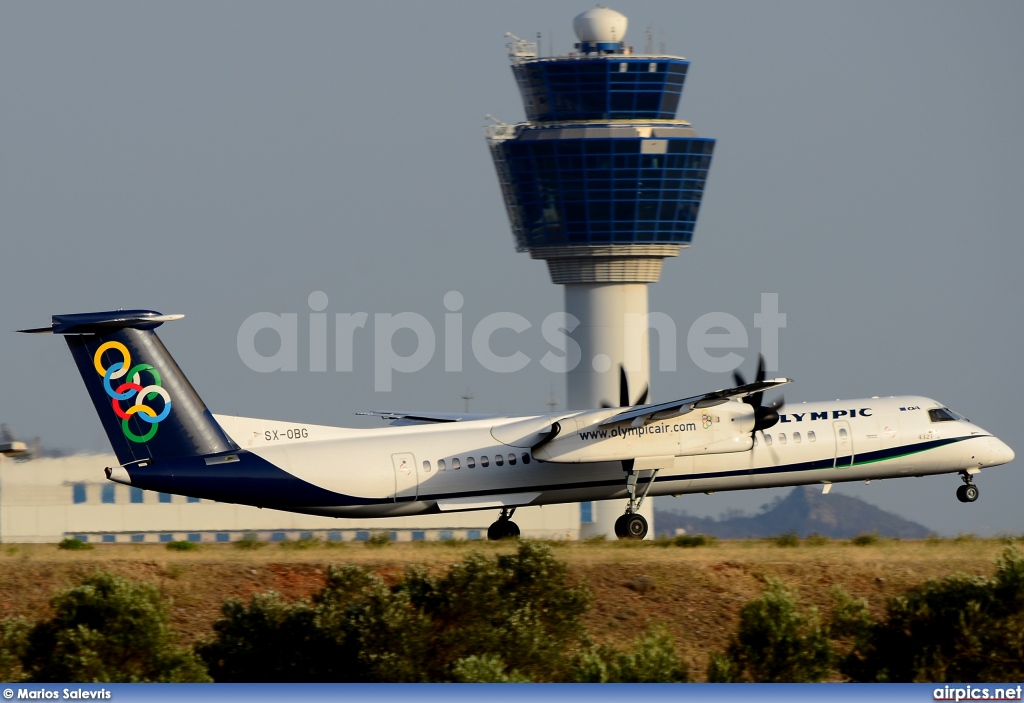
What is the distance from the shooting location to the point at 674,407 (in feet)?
98.6

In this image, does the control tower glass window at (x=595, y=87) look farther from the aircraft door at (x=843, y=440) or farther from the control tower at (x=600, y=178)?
the aircraft door at (x=843, y=440)

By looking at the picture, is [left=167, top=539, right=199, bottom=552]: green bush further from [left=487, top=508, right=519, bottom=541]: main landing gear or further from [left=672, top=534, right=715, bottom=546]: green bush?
[left=672, top=534, right=715, bottom=546]: green bush

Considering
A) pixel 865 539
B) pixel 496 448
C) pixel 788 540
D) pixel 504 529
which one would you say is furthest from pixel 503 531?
pixel 865 539

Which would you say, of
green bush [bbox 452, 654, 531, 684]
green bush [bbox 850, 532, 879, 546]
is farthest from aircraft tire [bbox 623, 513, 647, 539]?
green bush [bbox 452, 654, 531, 684]

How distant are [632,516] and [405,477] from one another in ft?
18.2

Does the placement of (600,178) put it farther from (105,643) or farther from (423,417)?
(105,643)

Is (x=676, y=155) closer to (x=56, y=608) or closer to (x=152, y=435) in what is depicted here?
(x=152, y=435)

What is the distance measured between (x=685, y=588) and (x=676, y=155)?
7016 cm

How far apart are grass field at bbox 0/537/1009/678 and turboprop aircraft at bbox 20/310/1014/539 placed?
1.84 meters

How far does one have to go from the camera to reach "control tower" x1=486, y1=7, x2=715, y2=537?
3575 inches

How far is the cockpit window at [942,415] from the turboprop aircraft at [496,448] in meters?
0.03

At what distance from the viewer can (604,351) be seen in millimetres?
90812

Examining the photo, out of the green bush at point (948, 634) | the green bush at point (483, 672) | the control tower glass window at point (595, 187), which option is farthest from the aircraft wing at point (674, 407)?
the control tower glass window at point (595, 187)

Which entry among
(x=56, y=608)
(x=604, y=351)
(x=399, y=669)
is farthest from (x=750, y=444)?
(x=604, y=351)
